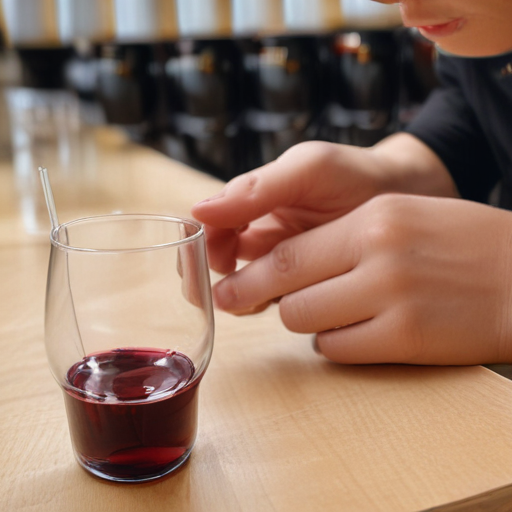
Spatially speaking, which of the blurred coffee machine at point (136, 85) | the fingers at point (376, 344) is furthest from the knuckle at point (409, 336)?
the blurred coffee machine at point (136, 85)

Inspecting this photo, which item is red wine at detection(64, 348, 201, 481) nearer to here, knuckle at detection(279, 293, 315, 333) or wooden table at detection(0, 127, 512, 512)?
wooden table at detection(0, 127, 512, 512)

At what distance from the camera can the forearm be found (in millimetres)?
603

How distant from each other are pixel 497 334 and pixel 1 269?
42cm

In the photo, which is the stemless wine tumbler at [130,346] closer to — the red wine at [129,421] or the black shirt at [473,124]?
the red wine at [129,421]

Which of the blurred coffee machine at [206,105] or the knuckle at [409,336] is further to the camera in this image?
the blurred coffee machine at [206,105]

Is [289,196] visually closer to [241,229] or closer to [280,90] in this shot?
[241,229]

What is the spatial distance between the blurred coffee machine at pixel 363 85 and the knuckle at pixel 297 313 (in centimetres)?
112

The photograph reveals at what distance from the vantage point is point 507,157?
0.76 metres

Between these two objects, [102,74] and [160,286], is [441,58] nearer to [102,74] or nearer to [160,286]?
[160,286]

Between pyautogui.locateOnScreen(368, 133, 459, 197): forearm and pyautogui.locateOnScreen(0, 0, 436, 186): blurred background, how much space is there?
64 cm

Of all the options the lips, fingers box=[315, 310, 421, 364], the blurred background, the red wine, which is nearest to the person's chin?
the lips

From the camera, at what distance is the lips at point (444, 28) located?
1.52 feet

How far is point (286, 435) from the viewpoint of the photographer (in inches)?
13.1

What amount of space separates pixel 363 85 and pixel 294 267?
112 cm
